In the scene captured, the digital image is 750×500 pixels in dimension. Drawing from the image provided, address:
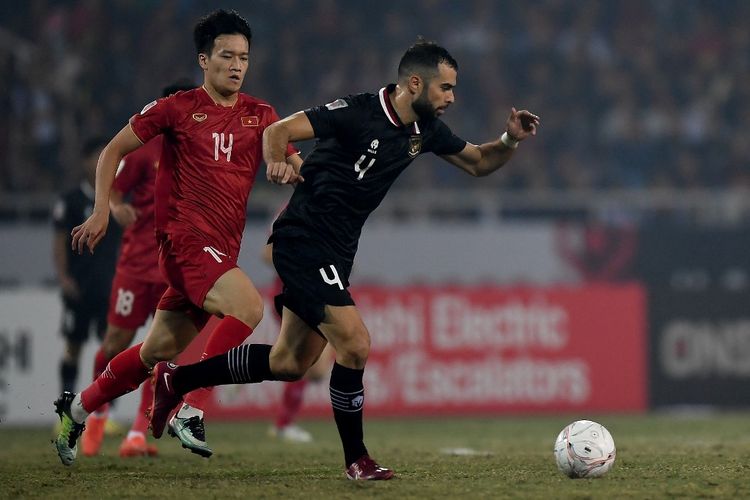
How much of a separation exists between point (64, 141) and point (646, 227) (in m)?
7.74

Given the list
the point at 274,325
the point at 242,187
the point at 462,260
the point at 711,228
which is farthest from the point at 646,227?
the point at 242,187

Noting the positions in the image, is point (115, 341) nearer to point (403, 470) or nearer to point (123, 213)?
point (123, 213)

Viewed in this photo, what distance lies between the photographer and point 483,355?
14.1m

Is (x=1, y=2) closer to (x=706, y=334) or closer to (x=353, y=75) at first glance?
(x=353, y=75)

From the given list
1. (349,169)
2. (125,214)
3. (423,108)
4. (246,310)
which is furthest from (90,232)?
(423,108)

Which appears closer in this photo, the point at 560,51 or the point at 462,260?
the point at 462,260

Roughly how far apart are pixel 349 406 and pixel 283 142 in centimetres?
143

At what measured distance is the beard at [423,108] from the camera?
6617 millimetres

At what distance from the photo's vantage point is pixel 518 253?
15.0 metres

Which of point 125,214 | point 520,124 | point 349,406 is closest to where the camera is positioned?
point 349,406

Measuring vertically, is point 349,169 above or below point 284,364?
above

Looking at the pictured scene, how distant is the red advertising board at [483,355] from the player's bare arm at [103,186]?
729cm

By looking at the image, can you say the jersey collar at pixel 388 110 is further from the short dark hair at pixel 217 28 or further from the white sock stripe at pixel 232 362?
the white sock stripe at pixel 232 362

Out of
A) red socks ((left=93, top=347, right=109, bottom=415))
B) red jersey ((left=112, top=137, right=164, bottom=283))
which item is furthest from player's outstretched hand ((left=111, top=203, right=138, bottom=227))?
red socks ((left=93, top=347, right=109, bottom=415))
